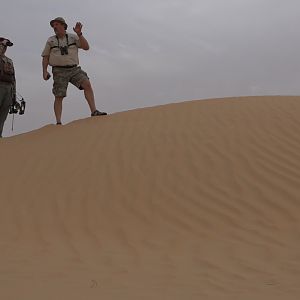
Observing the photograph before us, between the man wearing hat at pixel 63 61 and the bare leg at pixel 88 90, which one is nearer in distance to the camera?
the man wearing hat at pixel 63 61

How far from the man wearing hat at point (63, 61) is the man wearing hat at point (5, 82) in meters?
0.57

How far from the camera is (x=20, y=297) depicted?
3.05 m

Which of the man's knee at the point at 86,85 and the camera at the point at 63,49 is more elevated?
the camera at the point at 63,49

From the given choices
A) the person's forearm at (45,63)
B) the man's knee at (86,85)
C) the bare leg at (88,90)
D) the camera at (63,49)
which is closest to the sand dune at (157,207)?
the bare leg at (88,90)

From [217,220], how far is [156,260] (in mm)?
1028

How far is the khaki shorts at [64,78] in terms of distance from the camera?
8023 millimetres

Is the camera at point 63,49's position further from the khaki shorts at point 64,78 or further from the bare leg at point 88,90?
the bare leg at point 88,90

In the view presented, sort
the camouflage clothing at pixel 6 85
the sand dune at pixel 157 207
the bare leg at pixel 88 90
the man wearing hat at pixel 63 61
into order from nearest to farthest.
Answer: the sand dune at pixel 157 207 → the man wearing hat at pixel 63 61 → the camouflage clothing at pixel 6 85 → the bare leg at pixel 88 90

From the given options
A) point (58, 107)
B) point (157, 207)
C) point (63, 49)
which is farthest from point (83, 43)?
point (157, 207)

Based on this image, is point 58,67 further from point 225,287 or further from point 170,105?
point 225,287

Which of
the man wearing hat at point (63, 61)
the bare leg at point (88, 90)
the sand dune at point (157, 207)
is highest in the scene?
the man wearing hat at point (63, 61)

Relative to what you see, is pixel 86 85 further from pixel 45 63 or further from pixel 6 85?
pixel 6 85

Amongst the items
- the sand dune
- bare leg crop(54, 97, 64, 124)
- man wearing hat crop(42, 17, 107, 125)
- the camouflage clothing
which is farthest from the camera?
the sand dune

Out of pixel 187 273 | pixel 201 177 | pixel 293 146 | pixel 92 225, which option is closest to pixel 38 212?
pixel 92 225
